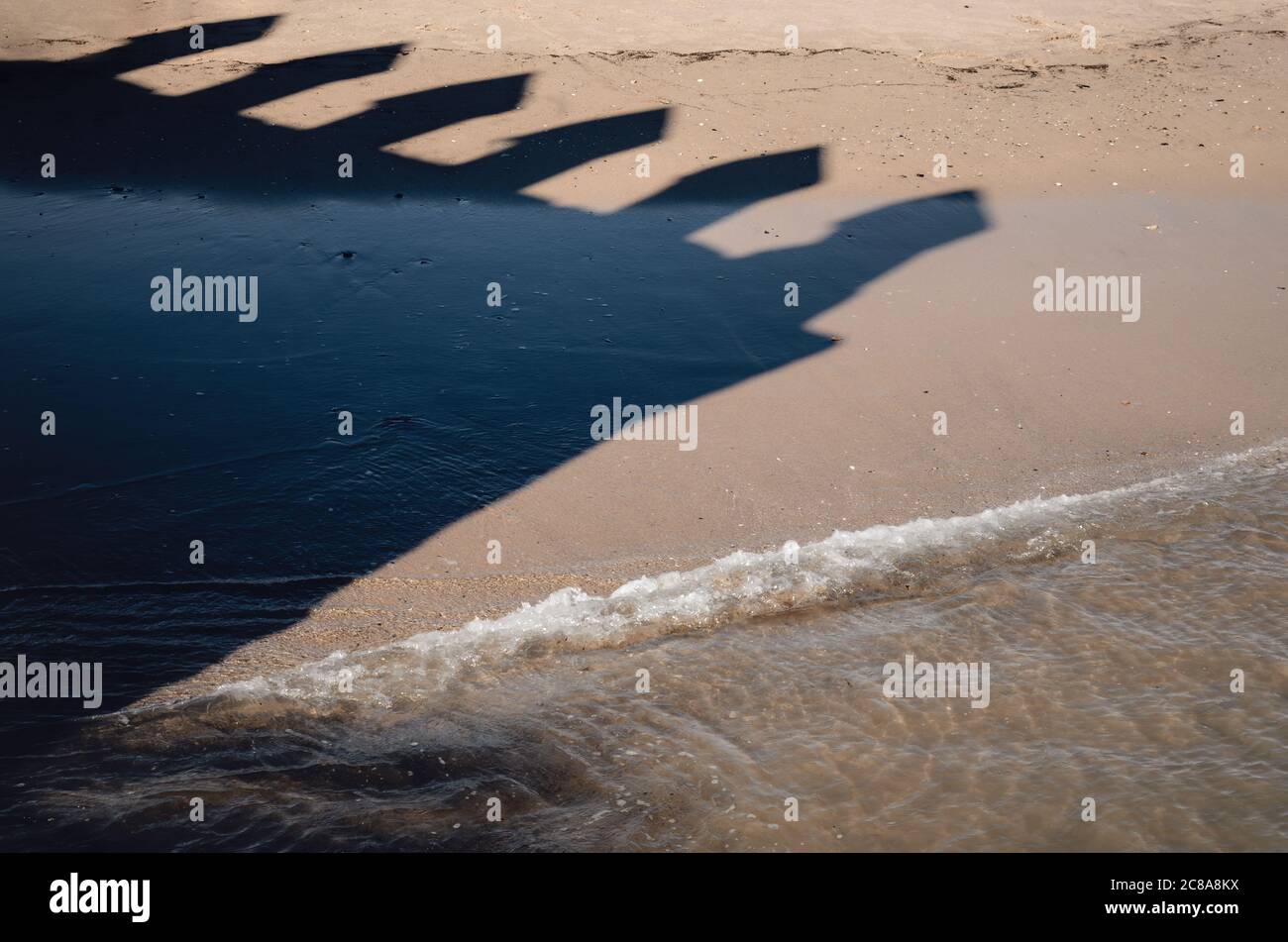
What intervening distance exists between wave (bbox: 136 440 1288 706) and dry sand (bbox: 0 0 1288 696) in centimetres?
12

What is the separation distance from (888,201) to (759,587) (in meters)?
5.42

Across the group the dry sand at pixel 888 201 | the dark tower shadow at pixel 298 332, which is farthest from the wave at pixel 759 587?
the dark tower shadow at pixel 298 332

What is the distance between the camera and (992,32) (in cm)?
1351

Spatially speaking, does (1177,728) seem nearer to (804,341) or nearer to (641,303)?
(804,341)

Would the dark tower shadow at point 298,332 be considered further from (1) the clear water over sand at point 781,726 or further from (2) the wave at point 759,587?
(1) the clear water over sand at point 781,726

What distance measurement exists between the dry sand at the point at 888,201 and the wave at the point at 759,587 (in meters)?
0.12

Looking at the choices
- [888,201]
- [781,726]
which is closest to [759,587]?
[781,726]

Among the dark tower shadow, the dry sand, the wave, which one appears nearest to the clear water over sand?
the wave

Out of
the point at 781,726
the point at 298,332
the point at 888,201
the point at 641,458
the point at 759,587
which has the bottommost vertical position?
the point at 781,726

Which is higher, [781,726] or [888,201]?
[888,201]

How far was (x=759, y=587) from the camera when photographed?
573 cm

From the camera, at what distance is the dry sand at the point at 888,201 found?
20.4ft

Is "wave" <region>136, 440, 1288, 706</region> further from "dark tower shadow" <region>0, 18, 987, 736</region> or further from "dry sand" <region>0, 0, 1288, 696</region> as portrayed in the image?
"dark tower shadow" <region>0, 18, 987, 736</region>

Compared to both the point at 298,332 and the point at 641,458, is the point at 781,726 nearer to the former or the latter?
the point at 641,458
